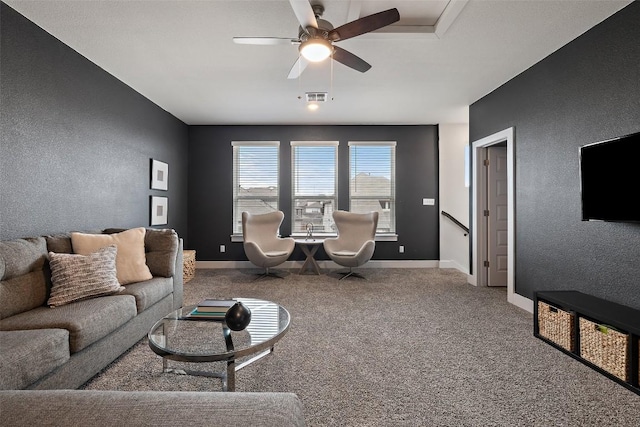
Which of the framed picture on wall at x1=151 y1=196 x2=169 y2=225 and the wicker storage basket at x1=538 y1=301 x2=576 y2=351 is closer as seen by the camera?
the wicker storage basket at x1=538 y1=301 x2=576 y2=351

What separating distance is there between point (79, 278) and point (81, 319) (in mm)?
528

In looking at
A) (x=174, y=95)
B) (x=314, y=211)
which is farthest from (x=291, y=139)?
(x=174, y=95)

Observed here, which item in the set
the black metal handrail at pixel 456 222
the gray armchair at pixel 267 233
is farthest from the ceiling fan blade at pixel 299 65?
the black metal handrail at pixel 456 222

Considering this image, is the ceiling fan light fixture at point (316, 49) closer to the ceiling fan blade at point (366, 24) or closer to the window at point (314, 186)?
the ceiling fan blade at point (366, 24)

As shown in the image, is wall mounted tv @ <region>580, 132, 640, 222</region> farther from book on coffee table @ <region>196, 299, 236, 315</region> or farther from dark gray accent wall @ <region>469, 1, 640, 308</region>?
book on coffee table @ <region>196, 299, 236, 315</region>

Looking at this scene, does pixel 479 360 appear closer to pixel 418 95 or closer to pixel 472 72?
pixel 472 72

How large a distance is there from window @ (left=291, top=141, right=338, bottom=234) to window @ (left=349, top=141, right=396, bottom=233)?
346 mm

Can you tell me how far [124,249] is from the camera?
2.92 meters

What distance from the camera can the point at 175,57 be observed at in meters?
3.25

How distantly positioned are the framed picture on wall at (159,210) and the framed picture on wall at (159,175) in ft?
0.56

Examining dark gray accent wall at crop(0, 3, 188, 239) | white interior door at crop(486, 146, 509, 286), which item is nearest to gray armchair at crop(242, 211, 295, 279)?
dark gray accent wall at crop(0, 3, 188, 239)

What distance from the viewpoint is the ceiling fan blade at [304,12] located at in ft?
6.57

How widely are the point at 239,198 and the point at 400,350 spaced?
4311 mm

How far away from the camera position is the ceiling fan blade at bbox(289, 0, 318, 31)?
2.00 m
